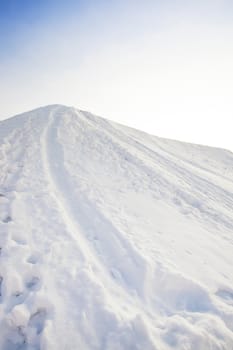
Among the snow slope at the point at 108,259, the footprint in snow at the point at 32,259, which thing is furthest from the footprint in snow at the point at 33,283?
the footprint in snow at the point at 32,259

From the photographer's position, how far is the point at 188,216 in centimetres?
824

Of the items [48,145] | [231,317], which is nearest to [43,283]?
[231,317]

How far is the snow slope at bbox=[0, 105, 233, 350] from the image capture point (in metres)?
3.40

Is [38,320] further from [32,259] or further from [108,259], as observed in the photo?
[108,259]

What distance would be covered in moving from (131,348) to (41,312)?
4.73ft

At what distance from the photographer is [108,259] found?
5.15 meters

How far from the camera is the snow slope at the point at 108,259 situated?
11.2 ft

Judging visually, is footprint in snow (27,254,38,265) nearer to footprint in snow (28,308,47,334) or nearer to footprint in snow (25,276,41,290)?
footprint in snow (25,276,41,290)

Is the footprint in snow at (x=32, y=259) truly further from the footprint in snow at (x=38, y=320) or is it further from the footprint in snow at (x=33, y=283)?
the footprint in snow at (x=38, y=320)

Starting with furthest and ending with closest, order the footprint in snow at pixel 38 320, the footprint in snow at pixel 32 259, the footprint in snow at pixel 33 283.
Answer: the footprint in snow at pixel 32 259, the footprint in snow at pixel 33 283, the footprint in snow at pixel 38 320

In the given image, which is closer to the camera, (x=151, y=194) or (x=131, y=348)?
(x=131, y=348)

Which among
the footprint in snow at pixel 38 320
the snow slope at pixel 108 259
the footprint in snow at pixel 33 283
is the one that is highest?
the snow slope at pixel 108 259

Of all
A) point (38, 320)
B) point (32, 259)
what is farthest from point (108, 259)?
point (38, 320)

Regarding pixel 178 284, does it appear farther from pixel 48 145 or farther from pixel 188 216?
pixel 48 145
